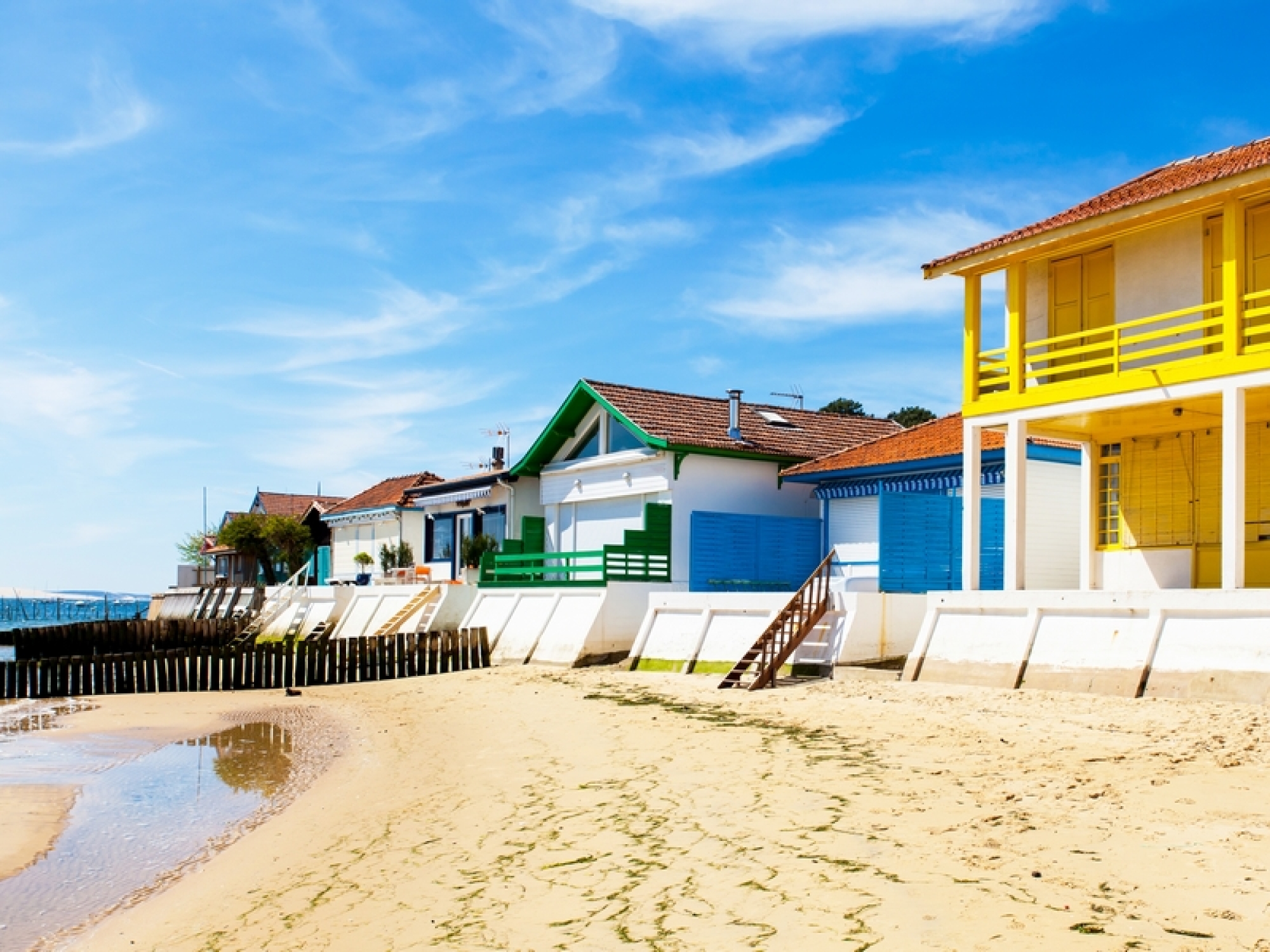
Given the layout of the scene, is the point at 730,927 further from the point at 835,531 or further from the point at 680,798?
the point at 835,531

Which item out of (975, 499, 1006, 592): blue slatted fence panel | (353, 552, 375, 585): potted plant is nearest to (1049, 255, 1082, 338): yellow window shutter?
(975, 499, 1006, 592): blue slatted fence panel

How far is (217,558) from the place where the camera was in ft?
200

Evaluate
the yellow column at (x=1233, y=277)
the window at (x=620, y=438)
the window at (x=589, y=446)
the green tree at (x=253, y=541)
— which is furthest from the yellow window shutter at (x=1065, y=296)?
the green tree at (x=253, y=541)

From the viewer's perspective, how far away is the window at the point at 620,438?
2741 cm

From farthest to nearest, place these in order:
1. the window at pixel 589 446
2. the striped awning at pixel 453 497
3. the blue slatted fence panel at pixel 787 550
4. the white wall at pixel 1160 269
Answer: the striped awning at pixel 453 497, the window at pixel 589 446, the blue slatted fence panel at pixel 787 550, the white wall at pixel 1160 269

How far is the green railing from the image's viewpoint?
24.2m

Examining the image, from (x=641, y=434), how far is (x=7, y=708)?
13778 millimetres

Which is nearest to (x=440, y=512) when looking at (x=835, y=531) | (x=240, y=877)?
(x=835, y=531)

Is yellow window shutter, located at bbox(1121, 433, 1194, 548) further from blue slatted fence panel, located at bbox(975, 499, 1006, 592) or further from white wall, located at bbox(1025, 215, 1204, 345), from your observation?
blue slatted fence panel, located at bbox(975, 499, 1006, 592)

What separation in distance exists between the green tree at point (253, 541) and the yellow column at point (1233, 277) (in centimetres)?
4292

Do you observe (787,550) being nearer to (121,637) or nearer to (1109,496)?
(1109,496)

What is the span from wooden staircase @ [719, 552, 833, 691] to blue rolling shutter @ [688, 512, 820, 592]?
629cm

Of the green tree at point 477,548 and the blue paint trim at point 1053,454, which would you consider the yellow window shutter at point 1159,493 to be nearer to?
the blue paint trim at point 1053,454

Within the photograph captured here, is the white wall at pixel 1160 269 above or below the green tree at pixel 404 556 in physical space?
above
